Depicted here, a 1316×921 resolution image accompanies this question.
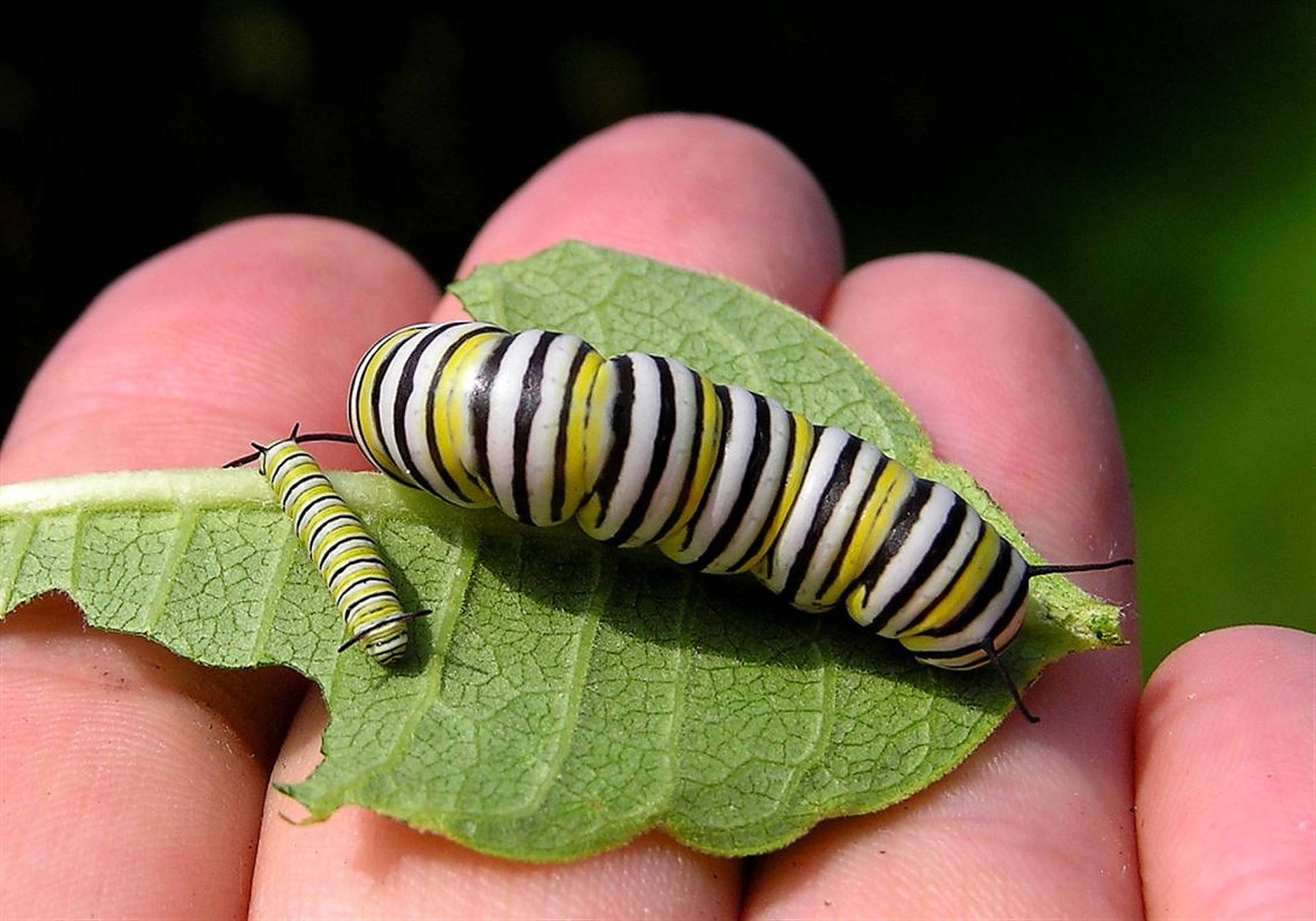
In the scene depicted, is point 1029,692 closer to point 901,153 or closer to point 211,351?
point 211,351

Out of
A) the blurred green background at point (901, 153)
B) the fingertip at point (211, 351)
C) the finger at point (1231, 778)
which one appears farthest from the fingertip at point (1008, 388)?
the blurred green background at point (901, 153)

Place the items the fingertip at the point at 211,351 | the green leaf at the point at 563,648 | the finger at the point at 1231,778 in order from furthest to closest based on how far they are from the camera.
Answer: the fingertip at the point at 211,351, the green leaf at the point at 563,648, the finger at the point at 1231,778

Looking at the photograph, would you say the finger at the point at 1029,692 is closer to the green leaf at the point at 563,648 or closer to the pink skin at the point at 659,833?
the pink skin at the point at 659,833

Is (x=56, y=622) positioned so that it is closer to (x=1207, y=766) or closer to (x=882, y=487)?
(x=882, y=487)

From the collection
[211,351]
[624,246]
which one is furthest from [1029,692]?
[211,351]

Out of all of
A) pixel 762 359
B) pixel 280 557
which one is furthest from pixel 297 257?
pixel 762 359

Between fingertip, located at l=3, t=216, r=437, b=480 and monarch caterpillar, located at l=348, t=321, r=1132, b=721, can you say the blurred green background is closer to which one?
fingertip, located at l=3, t=216, r=437, b=480

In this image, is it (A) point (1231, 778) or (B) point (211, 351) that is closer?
(A) point (1231, 778)
